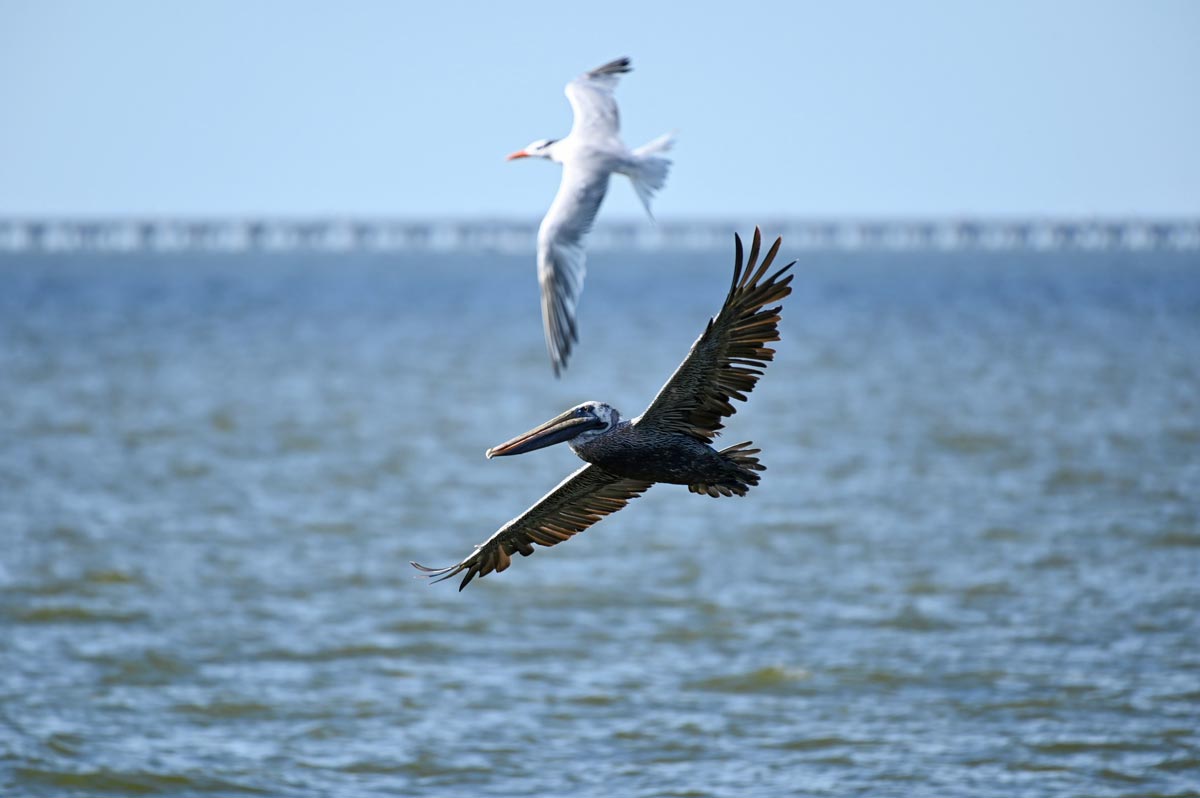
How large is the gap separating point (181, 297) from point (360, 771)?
93.8 m

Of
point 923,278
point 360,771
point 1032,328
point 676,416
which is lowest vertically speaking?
point 360,771

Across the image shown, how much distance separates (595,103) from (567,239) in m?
0.84

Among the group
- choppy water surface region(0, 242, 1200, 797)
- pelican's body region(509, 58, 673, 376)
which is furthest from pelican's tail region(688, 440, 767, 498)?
choppy water surface region(0, 242, 1200, 797)

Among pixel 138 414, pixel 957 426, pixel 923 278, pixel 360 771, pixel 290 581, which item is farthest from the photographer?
pixel 923 278

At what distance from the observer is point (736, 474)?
7.78m

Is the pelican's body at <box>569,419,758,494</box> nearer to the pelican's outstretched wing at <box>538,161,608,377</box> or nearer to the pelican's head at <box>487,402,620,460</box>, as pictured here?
the pelican's head at <box>487,402,620,460</box>

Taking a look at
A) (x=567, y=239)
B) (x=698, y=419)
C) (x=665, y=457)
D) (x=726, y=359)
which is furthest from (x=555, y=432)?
(x=567, y=239)

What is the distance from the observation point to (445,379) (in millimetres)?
47281

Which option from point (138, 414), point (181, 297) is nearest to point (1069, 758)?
point (138, 414)

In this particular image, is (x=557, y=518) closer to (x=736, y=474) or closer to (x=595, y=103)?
(x=736, y=474)

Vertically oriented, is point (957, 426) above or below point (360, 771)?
above

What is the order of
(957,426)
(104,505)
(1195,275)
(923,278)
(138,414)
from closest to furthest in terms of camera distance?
1. (104,505)
2. (957,426)
3. (138,414)
4. (1195,275)
5. (923,278)

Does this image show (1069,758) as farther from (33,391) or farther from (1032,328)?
(1032,328)

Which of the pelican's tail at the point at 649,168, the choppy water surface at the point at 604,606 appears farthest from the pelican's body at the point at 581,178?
the choppy water surface at the point at 604,606
